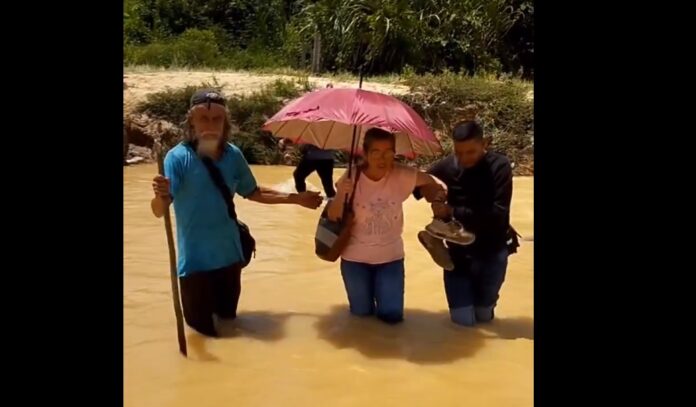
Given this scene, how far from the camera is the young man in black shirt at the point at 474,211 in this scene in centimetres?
453

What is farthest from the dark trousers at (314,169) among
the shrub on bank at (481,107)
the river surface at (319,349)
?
the shrub on bank at (481,107)

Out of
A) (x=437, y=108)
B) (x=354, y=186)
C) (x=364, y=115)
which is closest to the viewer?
(x=364, y=115)

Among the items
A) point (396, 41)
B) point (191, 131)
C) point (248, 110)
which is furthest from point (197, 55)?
point (191, 131)

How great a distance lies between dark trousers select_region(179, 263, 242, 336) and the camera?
14.4 feet

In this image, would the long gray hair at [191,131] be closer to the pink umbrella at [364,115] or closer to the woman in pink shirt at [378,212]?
the pink umbrella at [364,115]

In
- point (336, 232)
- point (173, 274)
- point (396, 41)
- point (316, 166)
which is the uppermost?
point (396, 41)

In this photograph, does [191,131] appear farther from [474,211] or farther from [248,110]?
[248,110]

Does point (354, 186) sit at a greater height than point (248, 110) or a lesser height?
A: lesser

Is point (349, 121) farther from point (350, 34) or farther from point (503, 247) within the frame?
point (350, 34)

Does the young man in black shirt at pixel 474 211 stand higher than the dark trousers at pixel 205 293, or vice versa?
the young man in black shirt at pixel 474 211

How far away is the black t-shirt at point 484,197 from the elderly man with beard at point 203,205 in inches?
34.6

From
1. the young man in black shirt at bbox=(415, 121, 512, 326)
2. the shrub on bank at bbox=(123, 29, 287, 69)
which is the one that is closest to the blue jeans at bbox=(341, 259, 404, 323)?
the young man in black shirt at bbox=(415, 121, 512, 326)

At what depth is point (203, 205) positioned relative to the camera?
437 cm

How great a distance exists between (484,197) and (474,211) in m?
0.10
